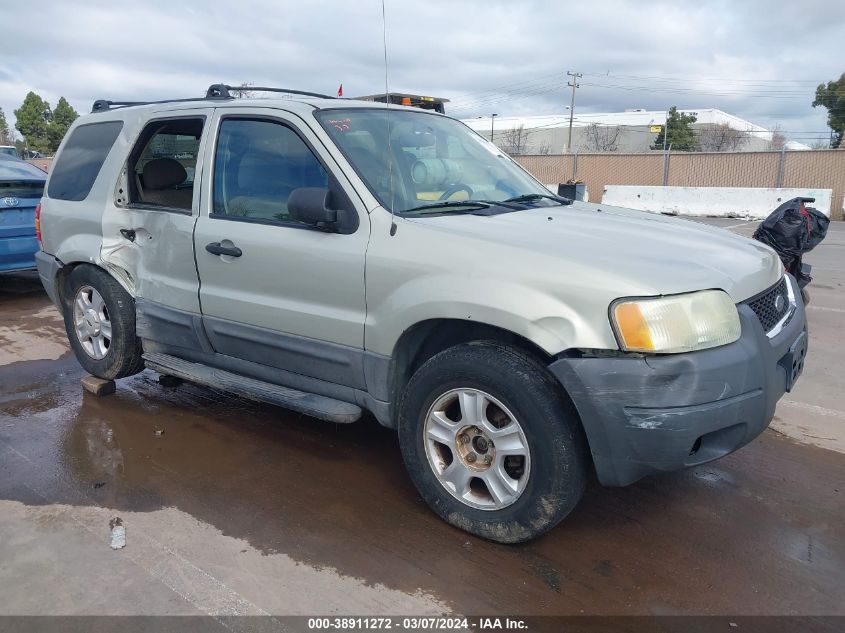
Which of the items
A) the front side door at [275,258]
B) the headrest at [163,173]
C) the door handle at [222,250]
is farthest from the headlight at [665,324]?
the headrest at [163,173]

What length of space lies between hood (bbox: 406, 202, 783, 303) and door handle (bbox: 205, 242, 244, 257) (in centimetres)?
109

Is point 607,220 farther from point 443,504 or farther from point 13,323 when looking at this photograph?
point 13,323

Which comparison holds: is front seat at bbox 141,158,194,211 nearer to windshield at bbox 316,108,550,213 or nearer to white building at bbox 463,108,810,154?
windshield at bbox 316,108,550,213

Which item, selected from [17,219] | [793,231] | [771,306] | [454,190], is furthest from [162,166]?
[793,231]

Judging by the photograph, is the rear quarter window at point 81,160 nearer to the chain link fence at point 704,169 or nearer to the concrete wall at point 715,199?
the concrete wall at point 715,199

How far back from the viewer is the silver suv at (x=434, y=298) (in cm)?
258

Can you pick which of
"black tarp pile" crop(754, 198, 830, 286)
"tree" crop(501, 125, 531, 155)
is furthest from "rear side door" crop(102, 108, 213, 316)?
"tree" crop(501, 125, 531, 155)

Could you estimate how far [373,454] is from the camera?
3941mm

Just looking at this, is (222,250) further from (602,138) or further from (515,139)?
(602,138)

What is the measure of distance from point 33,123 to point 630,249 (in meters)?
66.2

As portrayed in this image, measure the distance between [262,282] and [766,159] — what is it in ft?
78.2

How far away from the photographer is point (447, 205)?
3.41 meters

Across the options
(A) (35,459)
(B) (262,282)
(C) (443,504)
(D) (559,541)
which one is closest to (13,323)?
(A) (35,459)

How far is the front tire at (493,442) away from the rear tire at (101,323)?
2383mm
